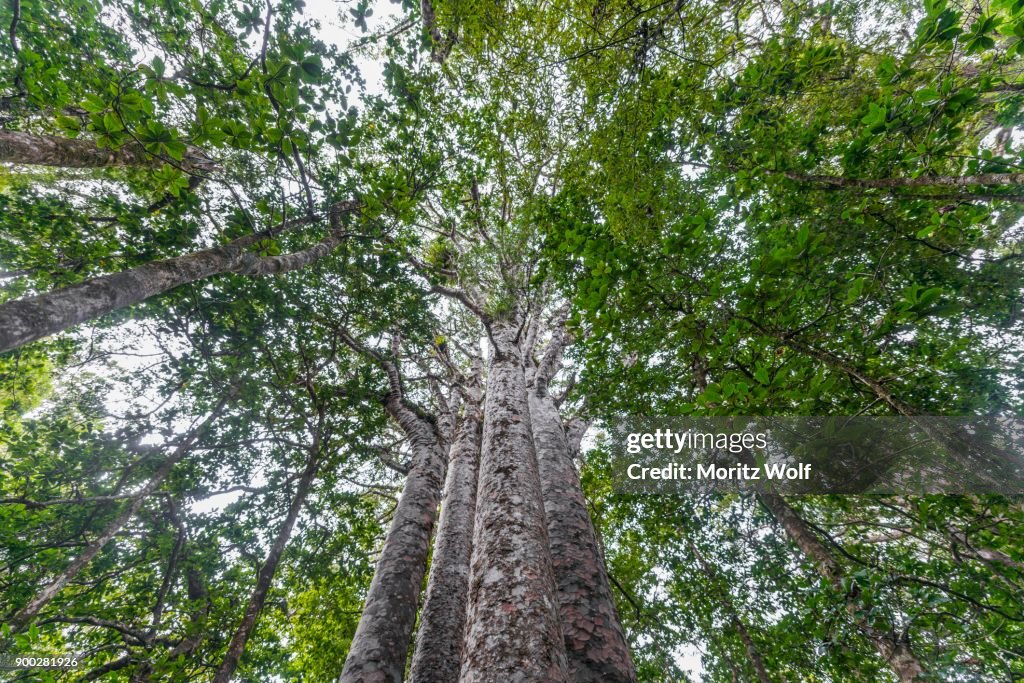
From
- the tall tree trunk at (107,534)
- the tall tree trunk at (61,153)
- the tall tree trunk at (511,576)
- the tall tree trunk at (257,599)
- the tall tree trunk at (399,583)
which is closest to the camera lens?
the tall tree trunk at (511,576)

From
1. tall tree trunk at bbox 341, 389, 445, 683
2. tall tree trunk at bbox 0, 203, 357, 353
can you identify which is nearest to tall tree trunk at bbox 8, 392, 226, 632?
tall tree trunk at bbox 0, 203, 357, 353

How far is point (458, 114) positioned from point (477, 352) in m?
5.98

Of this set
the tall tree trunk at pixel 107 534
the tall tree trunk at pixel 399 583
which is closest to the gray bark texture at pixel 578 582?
the tall tree trunk at pixel 399 583

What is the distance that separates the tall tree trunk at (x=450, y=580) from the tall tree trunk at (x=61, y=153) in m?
5.34

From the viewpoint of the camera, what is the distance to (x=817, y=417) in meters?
4.66

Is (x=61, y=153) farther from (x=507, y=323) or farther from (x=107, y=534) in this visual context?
(x=507, y=323)

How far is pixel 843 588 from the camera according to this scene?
3500 mm

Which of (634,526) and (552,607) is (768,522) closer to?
(634,526)

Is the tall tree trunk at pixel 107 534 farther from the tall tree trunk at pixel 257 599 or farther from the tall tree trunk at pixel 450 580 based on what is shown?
the tall tree trunk at pixel 450 580

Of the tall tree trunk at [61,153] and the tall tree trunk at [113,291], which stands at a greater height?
the tall tree trunk at [61,153]

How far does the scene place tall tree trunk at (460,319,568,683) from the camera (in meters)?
2.16

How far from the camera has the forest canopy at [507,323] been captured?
3.19 metres

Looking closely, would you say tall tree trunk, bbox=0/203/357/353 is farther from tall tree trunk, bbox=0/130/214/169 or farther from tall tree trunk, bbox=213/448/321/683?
tall tree trunk, bbox=213/448/321/683

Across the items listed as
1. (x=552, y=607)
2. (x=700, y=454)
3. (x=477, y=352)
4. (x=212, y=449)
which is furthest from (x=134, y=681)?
(x=700, y=454)
